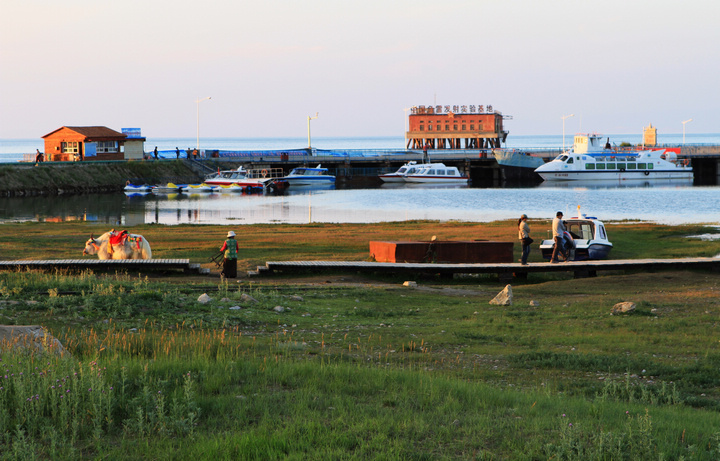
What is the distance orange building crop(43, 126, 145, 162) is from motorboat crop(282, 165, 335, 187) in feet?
71.7

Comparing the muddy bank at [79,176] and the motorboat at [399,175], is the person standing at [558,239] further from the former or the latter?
the motorboat at [399,175]

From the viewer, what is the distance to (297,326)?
41.5 ft

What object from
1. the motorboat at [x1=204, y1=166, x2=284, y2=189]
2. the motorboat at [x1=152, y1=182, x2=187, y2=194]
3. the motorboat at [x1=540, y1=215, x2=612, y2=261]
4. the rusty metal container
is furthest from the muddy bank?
the motorboat at [x1=540, y1=215, x2=612, y2=261]

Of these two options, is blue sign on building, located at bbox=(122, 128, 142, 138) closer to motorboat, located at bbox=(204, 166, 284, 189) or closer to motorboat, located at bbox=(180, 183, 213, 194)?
motorboat, located at bbox=(204, 166, 284, 189)

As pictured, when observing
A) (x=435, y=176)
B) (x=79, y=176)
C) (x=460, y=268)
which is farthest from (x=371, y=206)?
(x=460, y=268)

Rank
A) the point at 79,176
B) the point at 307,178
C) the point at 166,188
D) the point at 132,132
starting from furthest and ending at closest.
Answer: the point at 307,178 < the point at 132,132 < the point at 166,188 < the point at 79,176

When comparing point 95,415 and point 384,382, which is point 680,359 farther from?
point 95,415

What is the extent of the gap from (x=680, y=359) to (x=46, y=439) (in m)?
8.43

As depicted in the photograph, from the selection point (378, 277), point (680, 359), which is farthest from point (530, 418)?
point (378, 277)

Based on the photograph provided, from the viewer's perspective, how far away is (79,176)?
263 feet

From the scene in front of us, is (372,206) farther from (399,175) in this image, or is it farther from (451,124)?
(451,124)

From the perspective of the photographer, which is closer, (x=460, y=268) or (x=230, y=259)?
(x=230, y=259)

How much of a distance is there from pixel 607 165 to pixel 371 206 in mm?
51243

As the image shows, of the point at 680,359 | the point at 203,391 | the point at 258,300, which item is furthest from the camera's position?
the point at 258,300
